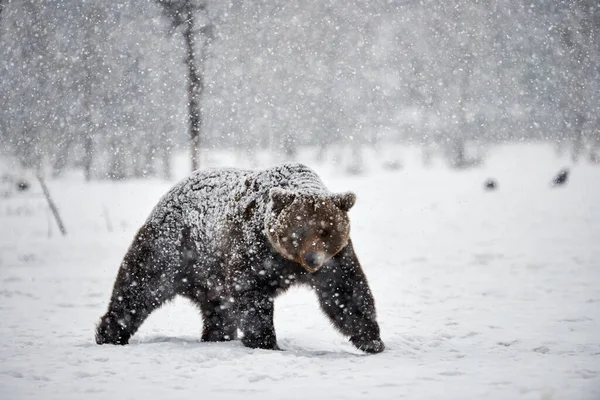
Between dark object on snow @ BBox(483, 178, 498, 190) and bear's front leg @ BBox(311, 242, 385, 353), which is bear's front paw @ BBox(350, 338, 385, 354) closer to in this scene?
bear's front leg @ BBox(311, 242, 385, 353)

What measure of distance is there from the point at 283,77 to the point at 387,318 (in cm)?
1779

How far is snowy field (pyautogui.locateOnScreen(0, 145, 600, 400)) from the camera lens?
3.76m

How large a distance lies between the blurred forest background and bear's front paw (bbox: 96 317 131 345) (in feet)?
29.9

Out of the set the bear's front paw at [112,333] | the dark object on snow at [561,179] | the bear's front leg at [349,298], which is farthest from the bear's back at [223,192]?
the dark object on snow at [561,179]

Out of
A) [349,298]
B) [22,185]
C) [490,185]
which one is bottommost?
[349,298]

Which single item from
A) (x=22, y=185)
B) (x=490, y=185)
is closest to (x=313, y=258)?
(x=490, y=185)

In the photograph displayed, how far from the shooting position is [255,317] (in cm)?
461

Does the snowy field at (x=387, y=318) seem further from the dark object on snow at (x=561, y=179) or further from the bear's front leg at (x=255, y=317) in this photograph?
the dark object on snow at (x=561, y=179)

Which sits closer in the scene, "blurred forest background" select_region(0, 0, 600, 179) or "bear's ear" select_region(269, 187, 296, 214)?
"bear's ear" select_region(269, 187, 296, 214)

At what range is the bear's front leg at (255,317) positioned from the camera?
15.0 feet

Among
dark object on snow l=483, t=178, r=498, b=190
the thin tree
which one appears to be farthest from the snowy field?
the thin tree

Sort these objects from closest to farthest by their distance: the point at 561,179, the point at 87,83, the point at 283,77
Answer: the point at 87,83 → the point at 561,179 → the point at 283,77

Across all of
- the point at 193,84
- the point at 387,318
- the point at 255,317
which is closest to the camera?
the point at 255,317

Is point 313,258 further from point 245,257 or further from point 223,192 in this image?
point 223,192
